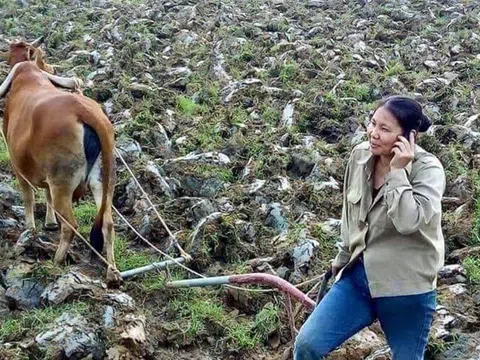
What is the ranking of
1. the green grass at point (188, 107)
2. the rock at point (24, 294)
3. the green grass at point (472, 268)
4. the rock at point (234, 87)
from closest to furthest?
the rock at point (24, 294)
the green grass at point (472, 268)
the green grass at point (188, 107)
the rock at point (234, 87)

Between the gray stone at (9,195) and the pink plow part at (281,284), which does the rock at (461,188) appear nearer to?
the pink plow part at (281,284)

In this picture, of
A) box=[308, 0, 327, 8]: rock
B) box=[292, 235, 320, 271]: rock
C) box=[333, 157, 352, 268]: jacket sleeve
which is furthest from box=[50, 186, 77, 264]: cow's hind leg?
box=[308, 0, 327, 8]: rock

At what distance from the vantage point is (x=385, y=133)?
357 cm

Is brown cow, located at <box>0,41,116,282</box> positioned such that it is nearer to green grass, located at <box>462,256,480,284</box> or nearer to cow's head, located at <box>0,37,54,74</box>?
cow's head, located at <box>0,37,54,74</box>

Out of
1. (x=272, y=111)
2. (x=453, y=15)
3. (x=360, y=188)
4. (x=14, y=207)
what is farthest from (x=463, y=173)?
(x=453, y=15)

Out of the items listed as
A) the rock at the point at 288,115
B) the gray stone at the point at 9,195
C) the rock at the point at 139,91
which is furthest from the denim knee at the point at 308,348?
the rock at the point at 139,91

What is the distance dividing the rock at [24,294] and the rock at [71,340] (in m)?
0.54

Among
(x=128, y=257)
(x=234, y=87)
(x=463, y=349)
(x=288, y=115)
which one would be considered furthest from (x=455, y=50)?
(x=463, y=349)

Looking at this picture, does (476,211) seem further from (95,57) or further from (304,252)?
(95,57)

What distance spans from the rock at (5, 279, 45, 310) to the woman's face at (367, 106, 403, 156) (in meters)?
2.84

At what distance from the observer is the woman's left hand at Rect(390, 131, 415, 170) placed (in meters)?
3.45

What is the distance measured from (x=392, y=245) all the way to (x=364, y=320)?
1.41 feet

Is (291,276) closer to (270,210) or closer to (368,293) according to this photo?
(270,210)

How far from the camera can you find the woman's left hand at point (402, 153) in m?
3.45
